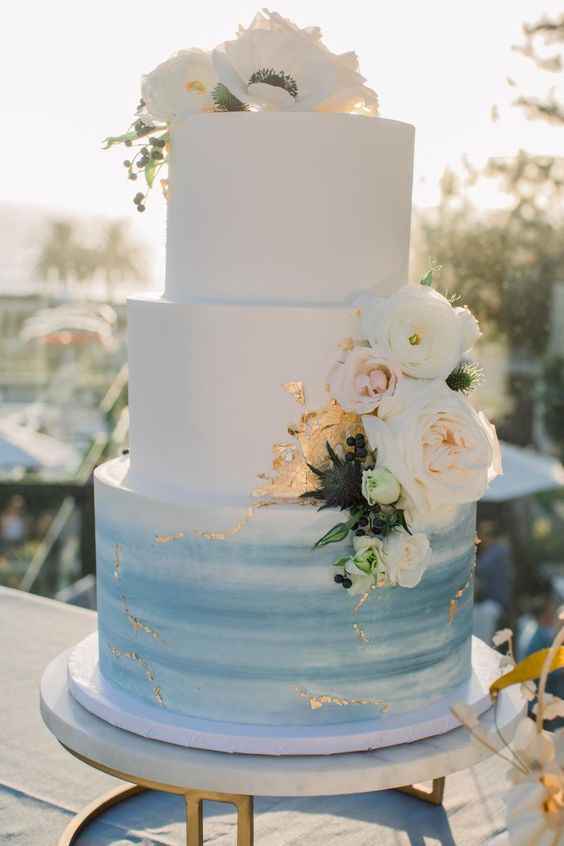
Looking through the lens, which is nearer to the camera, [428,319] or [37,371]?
[428,319]

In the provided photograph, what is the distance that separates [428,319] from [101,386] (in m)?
6.94

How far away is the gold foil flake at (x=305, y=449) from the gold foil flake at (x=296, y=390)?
23mm

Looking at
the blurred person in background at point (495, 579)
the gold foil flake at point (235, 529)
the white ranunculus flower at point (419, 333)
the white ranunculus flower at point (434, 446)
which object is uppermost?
the white ranunculus flower at point (419, 333)

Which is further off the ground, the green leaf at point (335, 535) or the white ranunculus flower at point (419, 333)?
the white ranunculus flower at point (419, 333)

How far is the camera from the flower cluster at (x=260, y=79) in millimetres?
1562

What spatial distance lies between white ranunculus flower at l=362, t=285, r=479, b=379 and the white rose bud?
15 centimetres

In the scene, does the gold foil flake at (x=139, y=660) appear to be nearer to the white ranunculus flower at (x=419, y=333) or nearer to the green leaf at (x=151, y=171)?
the white ranunculus flower at (x=419, y=333)

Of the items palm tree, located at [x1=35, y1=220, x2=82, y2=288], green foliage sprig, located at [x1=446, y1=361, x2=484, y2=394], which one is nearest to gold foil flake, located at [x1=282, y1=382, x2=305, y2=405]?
green foliage sprig, located at [x1=446, y1=361, x2=484, y2=394]

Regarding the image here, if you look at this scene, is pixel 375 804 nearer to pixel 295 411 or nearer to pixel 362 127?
pixel 295 411

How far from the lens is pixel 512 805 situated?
3.50ft

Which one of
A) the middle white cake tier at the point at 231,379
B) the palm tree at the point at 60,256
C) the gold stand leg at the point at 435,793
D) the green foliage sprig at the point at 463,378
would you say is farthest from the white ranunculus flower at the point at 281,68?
the palm tree at the point at 60,256

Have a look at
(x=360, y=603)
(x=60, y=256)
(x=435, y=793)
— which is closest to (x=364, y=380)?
(x=360, y=603)

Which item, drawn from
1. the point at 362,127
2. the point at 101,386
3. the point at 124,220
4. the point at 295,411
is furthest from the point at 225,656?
the point at 124,220

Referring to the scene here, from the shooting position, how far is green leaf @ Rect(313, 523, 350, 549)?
1.45 meters
